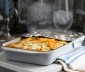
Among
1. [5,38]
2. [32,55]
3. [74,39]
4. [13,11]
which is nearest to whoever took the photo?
[32,55]

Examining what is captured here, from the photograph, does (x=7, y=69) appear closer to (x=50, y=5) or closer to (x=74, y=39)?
(x=74, y=39)

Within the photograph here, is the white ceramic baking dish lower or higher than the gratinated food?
lower

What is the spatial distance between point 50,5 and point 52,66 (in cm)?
54

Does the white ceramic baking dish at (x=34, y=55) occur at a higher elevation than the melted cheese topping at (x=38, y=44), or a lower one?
lower

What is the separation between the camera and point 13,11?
1.10 meters

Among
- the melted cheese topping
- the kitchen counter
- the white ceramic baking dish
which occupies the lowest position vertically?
the kitchen counter

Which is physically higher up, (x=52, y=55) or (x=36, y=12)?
(x=36, y=12)

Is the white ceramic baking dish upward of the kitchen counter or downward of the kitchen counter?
upward

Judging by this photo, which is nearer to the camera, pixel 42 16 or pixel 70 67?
pixel 70 67

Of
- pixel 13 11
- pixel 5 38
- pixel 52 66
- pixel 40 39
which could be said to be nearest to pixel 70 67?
pixel 52 66

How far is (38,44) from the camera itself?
2.25ft

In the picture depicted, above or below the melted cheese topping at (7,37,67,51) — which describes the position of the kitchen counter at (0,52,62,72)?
A: below

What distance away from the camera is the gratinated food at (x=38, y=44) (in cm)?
65

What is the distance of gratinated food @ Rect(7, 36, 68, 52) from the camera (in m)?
0.65
